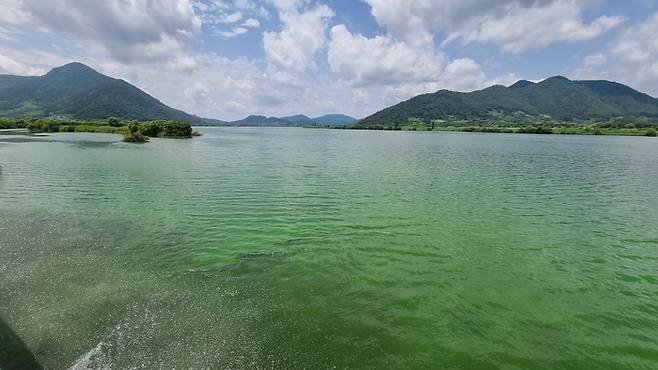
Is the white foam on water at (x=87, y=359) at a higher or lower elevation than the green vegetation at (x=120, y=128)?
A: lower

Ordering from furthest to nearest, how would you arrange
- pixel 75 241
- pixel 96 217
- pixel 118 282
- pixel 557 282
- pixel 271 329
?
pixel 96 217 → pixel 75 241 → pixel 557 282 → pixel 118 282 → pixel 271 329

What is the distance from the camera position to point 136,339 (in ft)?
37.2

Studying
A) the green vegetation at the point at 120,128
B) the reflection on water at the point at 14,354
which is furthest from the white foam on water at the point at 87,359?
the green vegetation at the point at 120,128

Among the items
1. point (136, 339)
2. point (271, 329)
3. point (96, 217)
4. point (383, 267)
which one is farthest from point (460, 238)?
point (96, 217)

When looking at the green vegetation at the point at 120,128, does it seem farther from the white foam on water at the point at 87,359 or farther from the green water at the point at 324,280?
the white foam on water at the point at 87,359

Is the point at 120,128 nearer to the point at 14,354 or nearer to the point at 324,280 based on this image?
the point at 324,280

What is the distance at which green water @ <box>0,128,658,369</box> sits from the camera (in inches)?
449

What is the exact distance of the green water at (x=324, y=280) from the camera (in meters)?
11.4

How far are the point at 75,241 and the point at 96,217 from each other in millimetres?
5510

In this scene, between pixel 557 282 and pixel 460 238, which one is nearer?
pixel 557 282

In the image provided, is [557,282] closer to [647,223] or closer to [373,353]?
[373,353]

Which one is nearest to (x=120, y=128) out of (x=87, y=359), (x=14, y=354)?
(x=14, y=354)

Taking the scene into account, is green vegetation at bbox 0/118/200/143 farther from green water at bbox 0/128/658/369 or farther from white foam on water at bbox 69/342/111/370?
white foam on water at bbox 69/342/111/370

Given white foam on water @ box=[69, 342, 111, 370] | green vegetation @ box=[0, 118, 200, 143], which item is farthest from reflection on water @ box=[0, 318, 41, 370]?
green vegetation @ box=[0, 118, 200, 143]
